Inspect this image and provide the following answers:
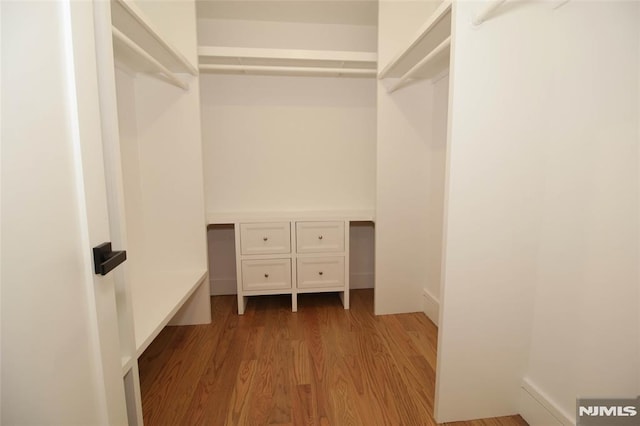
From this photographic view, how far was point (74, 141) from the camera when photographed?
67 cm

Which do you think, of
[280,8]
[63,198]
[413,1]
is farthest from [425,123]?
[63,198]

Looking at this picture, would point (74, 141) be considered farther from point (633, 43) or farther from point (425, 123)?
point (425, 123)

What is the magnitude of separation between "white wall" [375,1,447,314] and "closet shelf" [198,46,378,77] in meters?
0.25

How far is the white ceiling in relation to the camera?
Answer: 2174 mm

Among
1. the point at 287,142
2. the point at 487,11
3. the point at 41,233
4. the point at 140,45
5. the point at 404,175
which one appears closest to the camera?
the point at 41,233

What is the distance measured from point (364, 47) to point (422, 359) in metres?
2.52

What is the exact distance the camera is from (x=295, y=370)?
5.42 feet

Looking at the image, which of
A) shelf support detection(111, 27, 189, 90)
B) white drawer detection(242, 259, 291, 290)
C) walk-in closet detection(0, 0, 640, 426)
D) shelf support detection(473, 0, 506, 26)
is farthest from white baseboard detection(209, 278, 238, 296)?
shelf support detection(473, 0, 506, 26)

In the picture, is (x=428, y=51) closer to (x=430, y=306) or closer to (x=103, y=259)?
(x=430, y=306)

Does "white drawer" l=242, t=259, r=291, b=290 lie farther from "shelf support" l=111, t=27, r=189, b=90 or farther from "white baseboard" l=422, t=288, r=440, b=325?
"shelf support" l=111, t=27, r=189, b=90

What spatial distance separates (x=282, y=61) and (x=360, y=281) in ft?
6.94

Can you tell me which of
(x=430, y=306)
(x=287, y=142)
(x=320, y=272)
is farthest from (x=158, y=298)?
(x=430, y=306)

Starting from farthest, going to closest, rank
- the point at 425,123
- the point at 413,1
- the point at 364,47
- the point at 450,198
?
the point at 364,47, the point at 425,123, the point at 413,1, the point at 450,198

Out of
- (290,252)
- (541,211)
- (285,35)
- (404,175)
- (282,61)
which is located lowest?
(290,252)
